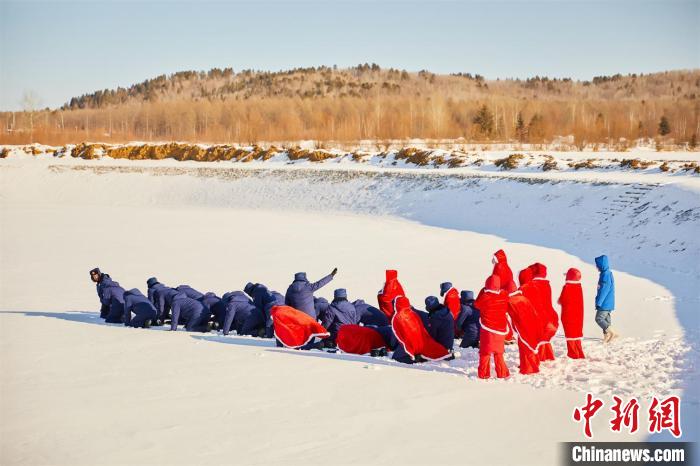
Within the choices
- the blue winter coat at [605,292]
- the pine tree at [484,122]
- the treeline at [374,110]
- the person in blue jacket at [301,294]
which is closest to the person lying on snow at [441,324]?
the person in blue jacket at [301,294]

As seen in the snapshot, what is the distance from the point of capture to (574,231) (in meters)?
24.7

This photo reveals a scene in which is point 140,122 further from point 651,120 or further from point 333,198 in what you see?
point 333,198

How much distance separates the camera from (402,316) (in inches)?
386

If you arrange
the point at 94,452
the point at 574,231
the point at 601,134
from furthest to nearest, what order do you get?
the point at 601,134
the point at 574,231
the point at 94,452

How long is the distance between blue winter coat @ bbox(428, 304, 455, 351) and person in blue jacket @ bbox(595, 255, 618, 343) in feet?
7.83

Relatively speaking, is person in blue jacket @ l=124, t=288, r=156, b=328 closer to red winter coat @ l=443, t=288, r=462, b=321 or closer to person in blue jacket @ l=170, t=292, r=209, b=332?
person in blue jacket @ l=170, t=292, r=209, b=332

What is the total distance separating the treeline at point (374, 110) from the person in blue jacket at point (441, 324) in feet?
142

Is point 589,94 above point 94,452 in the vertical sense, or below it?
above

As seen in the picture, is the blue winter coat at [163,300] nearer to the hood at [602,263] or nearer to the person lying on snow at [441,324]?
the person lying on snow at [441,324]

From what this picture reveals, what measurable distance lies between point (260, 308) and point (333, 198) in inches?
1025

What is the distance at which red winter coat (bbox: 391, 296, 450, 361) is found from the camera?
32.0ft

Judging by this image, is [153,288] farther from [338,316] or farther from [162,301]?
[338,316]

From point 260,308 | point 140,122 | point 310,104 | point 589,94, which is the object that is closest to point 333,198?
point 260,308

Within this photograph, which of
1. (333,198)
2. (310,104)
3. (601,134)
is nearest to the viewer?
(333,198)
